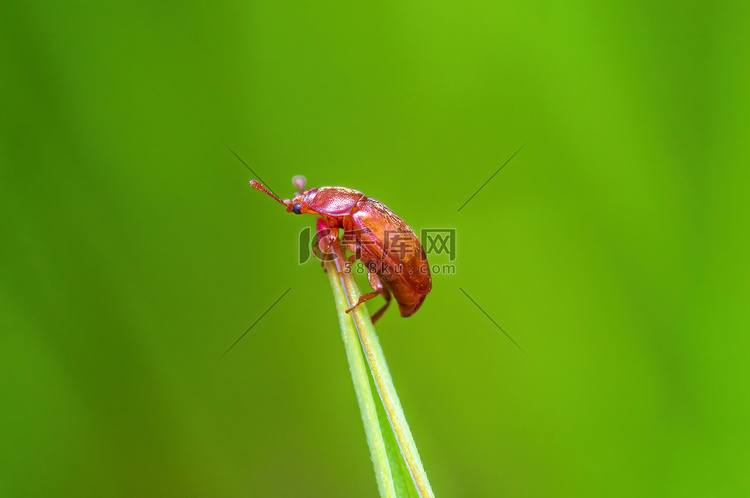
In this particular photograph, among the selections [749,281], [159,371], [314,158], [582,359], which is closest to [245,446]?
[159,371]

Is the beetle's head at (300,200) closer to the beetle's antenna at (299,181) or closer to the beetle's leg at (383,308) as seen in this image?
the beetle's antenna at (299,181)

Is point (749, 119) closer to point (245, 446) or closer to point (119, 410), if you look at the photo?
point (245, 446)

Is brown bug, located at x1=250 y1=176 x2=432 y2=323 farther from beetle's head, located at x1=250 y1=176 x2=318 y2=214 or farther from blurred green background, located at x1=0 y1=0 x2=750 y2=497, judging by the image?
blurred green background, located at x1=0 y1=0 x2=750 y2=497

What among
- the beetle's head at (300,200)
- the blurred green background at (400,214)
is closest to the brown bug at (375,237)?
the beetle's head at (300,200)

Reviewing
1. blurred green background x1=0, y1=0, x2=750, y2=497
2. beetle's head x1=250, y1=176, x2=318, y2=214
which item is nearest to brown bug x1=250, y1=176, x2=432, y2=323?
beetle's head x1=250, y1=176, x2=318, y2=214

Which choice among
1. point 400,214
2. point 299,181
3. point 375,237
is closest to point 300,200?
point 299,181

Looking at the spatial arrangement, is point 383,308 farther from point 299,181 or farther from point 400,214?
point 299,181
